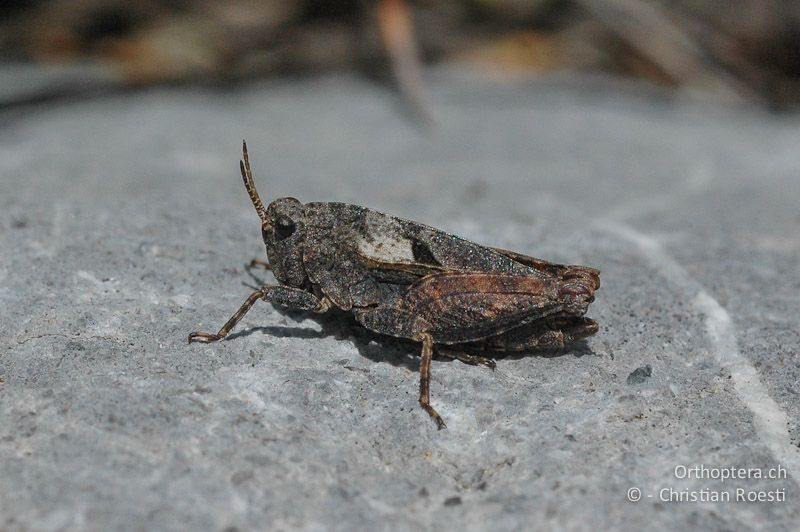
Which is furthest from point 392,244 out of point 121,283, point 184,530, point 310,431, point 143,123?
point 143,123

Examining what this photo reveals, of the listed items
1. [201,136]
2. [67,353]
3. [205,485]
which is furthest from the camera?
[201,136]

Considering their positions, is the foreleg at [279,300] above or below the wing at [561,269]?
below

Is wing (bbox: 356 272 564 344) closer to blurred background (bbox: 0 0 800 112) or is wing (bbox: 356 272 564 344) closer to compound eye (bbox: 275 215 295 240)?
compound eye (bbox: 275 215 295 240)

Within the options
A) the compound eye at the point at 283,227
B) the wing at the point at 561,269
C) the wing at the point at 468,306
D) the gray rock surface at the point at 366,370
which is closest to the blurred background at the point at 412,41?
the gray rock surface at the point at 366,370

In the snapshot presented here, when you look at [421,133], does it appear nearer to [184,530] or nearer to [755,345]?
[755,345]

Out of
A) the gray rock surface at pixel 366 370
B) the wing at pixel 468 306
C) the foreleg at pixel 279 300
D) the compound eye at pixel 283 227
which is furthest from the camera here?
the compound eye at pixel 283 227

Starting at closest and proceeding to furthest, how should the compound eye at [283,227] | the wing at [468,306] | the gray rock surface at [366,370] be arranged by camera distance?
the gray rock surface at [366,370]
the wing at [468,306]
the compound eye at [283,227]

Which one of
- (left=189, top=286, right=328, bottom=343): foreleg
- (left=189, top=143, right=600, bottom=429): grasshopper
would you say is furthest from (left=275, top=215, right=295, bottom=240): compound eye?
(left=189, top=286, right=328, bottom=343): foreleg

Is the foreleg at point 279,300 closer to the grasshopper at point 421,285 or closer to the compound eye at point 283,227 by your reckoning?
the grasshopper at point 421,285
